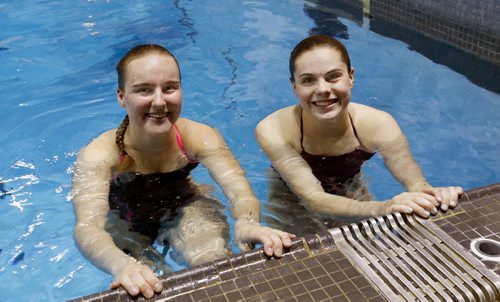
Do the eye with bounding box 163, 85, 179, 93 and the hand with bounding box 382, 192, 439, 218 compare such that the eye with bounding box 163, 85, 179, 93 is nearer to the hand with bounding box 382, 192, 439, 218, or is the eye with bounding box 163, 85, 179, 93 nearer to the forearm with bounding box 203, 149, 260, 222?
the forearm with bounding box 203, 149, 260, 222

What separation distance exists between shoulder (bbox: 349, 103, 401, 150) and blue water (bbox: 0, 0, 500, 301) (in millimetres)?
882

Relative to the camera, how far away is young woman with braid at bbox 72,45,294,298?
2.93 m

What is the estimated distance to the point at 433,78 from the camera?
6.09 m

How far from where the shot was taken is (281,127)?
11.6 ft

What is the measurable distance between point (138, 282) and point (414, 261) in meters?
1.08

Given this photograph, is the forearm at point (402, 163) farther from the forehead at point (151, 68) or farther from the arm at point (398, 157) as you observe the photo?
the forehead at point (151, 68)

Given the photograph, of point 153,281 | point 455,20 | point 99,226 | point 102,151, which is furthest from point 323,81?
point 455,20

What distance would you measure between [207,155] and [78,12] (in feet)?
21.4

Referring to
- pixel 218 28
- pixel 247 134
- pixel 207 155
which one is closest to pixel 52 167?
pixel 247 134

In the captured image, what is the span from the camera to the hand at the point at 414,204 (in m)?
2.50

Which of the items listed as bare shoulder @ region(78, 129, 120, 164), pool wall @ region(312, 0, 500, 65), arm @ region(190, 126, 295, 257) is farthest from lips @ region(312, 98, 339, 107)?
pool wall @ region(312, 0, 500, 65)

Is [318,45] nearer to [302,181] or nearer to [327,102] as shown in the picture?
[327,102]

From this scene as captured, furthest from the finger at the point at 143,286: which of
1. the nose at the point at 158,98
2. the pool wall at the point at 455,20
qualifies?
the pool wall at the point at 455,20

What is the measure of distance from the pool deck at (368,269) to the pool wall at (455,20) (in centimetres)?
418
